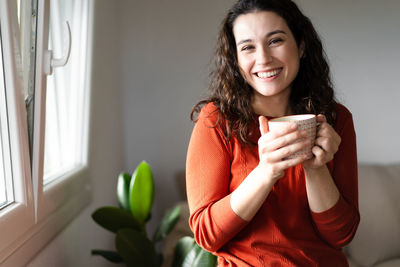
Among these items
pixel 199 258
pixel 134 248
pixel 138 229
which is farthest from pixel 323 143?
pixel 138 229

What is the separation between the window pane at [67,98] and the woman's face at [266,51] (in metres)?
0.77

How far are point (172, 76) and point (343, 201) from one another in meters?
1.64

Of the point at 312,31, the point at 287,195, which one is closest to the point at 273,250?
the point at 287,195

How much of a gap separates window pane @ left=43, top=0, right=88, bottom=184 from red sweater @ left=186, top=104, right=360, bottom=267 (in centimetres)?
70

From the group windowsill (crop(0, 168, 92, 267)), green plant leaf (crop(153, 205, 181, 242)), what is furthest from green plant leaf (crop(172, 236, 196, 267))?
windowsill (crop(0, 168, 92, 267))

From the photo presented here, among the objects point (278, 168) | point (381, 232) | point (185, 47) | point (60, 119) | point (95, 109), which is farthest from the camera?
point (185, 47)

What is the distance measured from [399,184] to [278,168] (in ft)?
4.52

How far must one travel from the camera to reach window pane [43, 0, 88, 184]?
1.46 metres

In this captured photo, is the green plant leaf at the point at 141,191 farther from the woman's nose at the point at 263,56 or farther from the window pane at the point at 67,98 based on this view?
the woman's nose at the point at 263,56

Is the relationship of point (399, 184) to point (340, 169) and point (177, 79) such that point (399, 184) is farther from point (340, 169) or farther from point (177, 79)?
point (177, 79)

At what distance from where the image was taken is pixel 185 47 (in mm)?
2396

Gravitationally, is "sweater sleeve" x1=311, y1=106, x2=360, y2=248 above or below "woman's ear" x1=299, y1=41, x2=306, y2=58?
below

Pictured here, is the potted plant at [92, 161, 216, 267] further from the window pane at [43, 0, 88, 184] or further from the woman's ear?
the woman's ear

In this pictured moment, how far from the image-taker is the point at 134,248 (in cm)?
152
